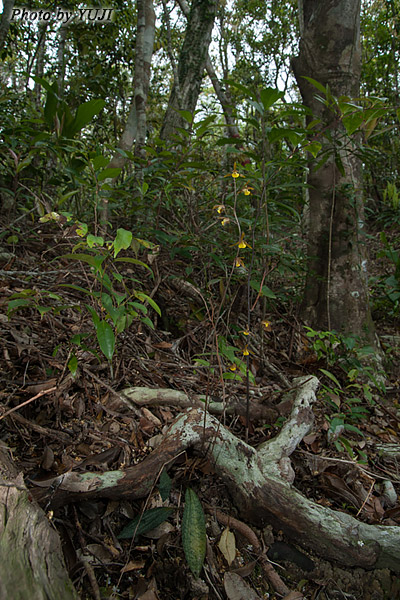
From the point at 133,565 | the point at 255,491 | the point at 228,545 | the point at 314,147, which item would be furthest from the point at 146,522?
the point at 314,147

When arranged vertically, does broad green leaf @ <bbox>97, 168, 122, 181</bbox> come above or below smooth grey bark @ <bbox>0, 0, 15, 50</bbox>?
below

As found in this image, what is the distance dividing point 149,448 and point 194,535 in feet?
1.45

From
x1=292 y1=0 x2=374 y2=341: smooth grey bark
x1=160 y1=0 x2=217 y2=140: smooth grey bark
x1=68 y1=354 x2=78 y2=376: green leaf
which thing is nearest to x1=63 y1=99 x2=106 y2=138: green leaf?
x1=68 y1=354 x2=78 y2=376: green leaf

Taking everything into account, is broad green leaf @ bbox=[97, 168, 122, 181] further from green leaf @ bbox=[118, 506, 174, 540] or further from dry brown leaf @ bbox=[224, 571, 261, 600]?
dry brown leaf @ bbox=[224, 571, 261, 600]

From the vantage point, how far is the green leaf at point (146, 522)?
131 cm

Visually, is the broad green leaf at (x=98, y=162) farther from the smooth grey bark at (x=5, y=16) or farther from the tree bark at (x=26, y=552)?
the smooth grey bark at (x=5, y=16)

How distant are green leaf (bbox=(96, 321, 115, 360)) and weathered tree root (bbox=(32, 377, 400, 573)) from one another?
1.39ft

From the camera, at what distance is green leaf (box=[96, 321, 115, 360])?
4.61ft

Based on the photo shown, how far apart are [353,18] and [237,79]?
6952mm

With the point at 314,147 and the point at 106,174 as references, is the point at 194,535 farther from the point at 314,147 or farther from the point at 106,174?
the point at 314,147

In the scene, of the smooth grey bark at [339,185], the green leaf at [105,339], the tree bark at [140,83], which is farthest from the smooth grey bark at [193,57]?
the green leaf at [105,339]

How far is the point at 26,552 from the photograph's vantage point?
2.82 ft

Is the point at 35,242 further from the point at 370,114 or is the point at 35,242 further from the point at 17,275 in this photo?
the point at 370,114

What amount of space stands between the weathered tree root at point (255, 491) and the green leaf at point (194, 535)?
17 cm
